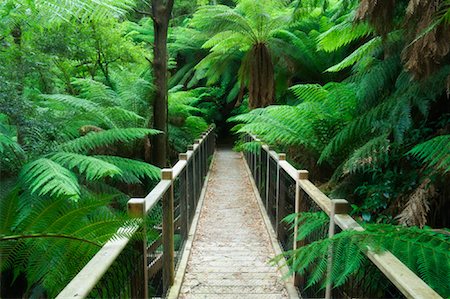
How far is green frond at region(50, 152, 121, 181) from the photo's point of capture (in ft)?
9.60

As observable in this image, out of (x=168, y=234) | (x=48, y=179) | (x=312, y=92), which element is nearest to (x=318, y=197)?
(x=168, y=234)

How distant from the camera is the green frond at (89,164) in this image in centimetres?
293

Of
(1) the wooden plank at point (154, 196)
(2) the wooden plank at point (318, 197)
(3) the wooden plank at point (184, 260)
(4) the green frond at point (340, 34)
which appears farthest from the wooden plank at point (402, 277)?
(4) the green frond at point (340, 34)

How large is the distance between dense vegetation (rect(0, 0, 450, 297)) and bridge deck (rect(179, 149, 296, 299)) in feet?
2.93

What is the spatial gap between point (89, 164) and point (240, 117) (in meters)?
2.41

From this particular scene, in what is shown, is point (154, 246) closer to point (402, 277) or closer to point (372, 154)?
point (372, 154)

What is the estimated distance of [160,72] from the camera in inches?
189

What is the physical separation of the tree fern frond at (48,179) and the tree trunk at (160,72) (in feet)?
6.88

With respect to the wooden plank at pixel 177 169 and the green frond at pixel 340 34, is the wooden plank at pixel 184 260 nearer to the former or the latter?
the wooden plank at pixel 177 169

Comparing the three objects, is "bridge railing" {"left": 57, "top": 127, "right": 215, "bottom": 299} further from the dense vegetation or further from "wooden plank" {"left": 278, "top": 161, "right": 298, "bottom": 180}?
"wooden plank" {"left": 278, "top": 161, "right": 298, "bottom": 180}

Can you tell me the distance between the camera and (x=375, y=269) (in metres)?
1.47

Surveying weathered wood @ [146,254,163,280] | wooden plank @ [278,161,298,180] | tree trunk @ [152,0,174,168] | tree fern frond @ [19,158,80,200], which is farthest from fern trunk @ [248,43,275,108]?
weathered wood @ [146,254,163,280]

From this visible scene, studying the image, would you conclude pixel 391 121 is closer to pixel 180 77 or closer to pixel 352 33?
pixel 352 33

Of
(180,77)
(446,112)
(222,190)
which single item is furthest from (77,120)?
(180,77)
